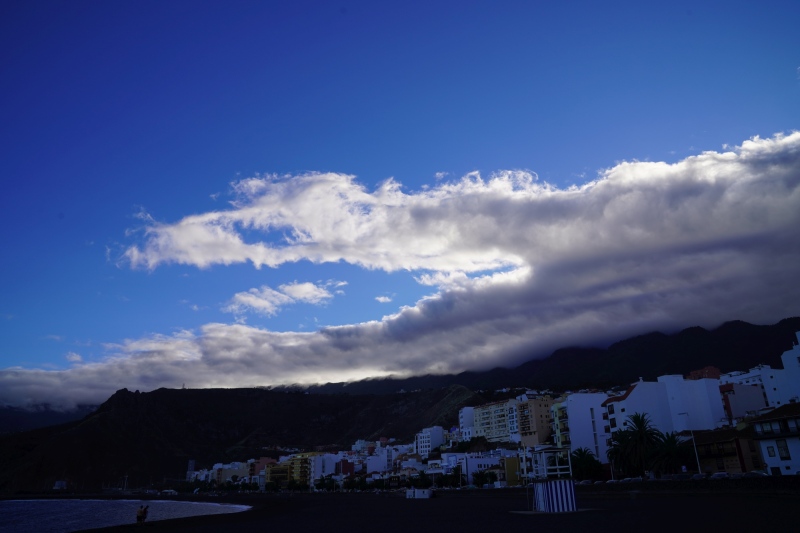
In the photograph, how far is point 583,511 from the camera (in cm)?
3591

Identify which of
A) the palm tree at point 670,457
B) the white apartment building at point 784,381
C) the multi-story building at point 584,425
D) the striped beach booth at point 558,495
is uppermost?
the white apartment building at point 784,381

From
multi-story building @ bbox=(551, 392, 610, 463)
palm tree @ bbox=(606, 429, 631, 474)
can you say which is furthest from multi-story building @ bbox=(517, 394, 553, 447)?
palm tree @ bbox=(606, 429, 631, 474)

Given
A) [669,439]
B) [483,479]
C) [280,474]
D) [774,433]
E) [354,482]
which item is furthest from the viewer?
[280,474]

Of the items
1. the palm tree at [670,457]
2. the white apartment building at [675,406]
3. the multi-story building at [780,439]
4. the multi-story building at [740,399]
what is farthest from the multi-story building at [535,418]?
the multi-story building at [780,439]

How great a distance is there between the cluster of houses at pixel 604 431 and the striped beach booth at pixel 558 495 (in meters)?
3.19

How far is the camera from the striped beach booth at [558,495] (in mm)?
34250

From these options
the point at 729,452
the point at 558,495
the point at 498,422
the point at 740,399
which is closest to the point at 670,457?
the point at 729,452

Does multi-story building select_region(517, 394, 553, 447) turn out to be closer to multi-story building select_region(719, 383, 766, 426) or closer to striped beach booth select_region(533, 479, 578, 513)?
multi-story building select_region(719, 383, 766, 426)

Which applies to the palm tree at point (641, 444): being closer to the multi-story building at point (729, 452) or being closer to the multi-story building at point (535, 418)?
the multi-story building at point (729, 452)

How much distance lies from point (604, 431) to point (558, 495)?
56928mm

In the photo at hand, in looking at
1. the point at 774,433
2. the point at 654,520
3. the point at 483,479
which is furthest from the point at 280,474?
the point at 654,520

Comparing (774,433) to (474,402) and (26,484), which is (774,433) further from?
(26,484)

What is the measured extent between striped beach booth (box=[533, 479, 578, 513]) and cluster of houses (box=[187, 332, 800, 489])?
10.5 feet

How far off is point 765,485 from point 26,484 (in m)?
220
